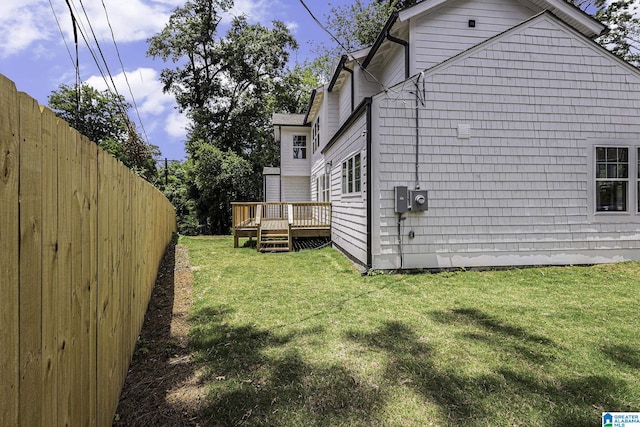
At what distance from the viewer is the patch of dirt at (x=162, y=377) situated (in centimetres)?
245

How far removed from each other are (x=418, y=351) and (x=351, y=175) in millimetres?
5557

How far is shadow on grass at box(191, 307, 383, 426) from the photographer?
244 cm

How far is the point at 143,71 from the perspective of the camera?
7.89 metres

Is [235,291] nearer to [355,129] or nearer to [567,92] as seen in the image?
[355,129]

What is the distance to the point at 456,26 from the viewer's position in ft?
28.9

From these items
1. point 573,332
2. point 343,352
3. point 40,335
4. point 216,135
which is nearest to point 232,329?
point 343,352

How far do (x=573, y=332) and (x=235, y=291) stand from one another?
4.58m

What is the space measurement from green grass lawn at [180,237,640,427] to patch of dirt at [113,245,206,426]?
0.47 feet

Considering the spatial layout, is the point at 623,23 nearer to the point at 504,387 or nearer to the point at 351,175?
the point at 351,175

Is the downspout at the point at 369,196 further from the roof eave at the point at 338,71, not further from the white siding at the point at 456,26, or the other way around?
the roof eave at the point at 338,71

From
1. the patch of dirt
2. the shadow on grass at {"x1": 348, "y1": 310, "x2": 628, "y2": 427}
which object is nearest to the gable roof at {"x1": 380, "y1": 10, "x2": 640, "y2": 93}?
the shadow on grass at {"x1": 348, "y1": 310, "x2": 628, "y2": 427}

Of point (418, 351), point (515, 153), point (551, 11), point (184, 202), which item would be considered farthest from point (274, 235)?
point (184, 202)

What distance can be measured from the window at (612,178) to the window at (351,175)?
496cm

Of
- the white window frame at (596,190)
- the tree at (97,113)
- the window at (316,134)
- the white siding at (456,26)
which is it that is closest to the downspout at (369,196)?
the white siding at (456,26)
